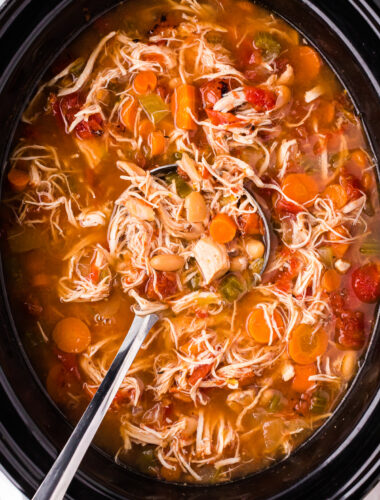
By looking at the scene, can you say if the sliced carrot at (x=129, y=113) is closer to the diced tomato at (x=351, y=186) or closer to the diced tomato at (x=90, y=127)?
the diced tomato at (x=90, y=127)

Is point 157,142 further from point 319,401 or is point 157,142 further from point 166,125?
point 319,401

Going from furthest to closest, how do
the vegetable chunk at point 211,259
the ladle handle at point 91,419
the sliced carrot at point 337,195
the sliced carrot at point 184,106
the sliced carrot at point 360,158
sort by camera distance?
1. the sliced carrot at point 360,158
2. the sliced carrot at point 337,195
3. the sliced carrot at point 184,106
4. the vegetable chunk at point 211,259
5. the ladle handle at point 91,419

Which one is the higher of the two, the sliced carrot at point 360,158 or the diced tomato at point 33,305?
the diced tomato at point 33,305

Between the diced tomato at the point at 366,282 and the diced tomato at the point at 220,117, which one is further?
the diced tomato at the point at 366,282

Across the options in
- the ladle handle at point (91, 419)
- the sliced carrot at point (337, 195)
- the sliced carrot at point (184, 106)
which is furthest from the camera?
the sliced carrot at point (337, 195)

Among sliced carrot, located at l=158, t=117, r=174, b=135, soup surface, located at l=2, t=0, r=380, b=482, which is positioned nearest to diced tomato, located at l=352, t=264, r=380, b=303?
soup surface, located at l=2, t=0, r=380, b=482

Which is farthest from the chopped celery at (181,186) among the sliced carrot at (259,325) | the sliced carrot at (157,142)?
the sliced carrot at (259,325)

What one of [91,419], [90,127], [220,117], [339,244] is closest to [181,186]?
[220,117]

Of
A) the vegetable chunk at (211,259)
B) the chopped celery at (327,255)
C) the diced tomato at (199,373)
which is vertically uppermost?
the vegetable chunk at (211,259)
